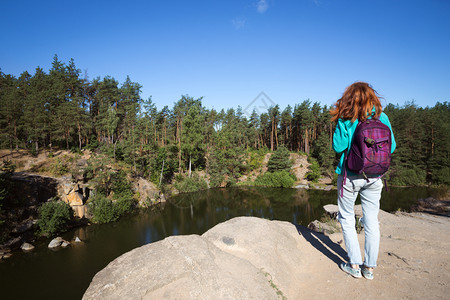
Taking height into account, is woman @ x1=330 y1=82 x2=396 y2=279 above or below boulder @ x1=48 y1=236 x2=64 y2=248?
above

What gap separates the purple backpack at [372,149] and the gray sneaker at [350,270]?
154 cm

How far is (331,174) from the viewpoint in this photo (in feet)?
124

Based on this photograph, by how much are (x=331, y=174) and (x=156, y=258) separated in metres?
39.7

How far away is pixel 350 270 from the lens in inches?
131

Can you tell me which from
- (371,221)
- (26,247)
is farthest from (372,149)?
(26,247)

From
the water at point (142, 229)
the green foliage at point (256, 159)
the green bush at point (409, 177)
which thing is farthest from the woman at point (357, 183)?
the green bush at point (409, 177)

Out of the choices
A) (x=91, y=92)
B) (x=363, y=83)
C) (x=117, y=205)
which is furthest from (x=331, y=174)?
(x=91, y=92)

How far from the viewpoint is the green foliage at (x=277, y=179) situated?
3666 cm

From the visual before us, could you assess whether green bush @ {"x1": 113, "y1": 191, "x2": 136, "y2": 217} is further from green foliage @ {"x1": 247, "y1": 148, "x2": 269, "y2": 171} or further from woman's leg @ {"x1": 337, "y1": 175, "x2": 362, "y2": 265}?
green foliage @ {"x1": 247, "y1": 148, "x2": 269, "y2": 171}

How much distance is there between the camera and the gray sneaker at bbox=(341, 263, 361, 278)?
3230 mm

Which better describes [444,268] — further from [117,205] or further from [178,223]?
[117,205]

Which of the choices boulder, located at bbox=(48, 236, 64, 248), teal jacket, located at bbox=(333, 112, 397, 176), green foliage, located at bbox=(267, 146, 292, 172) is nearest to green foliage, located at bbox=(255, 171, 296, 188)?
green foliage, located at bbox=(267, 146, 292, 172)

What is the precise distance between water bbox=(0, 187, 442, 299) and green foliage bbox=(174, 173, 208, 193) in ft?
5.15

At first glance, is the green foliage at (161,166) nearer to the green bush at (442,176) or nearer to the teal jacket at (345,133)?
the teal jacket at (345,133)
